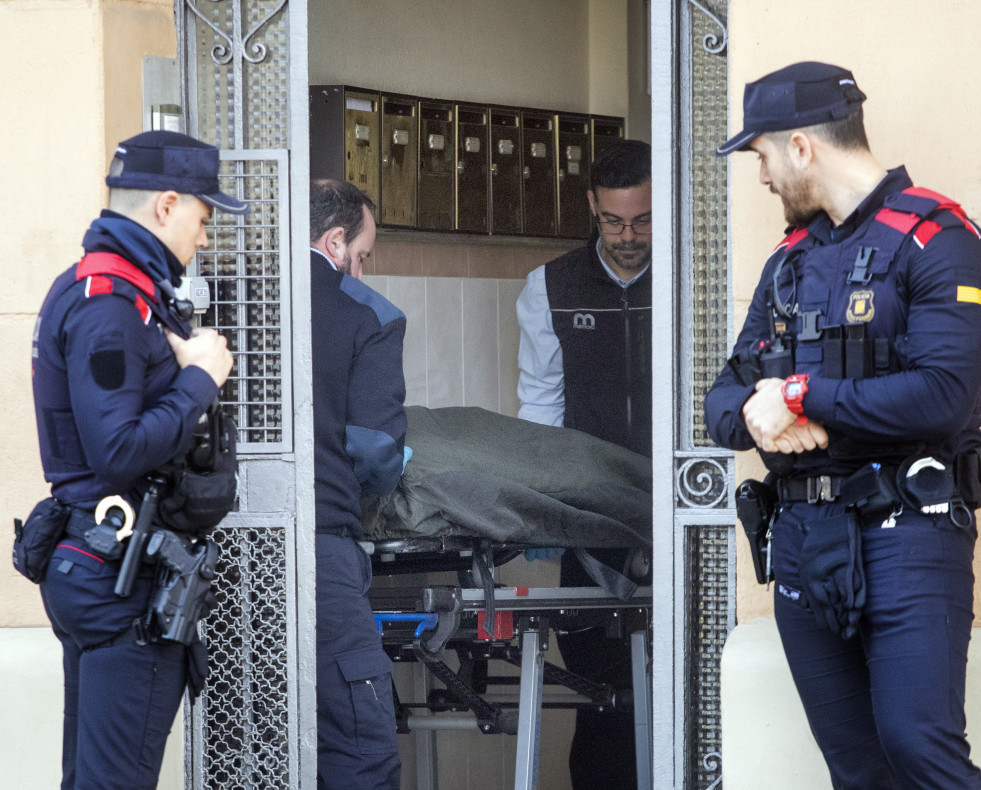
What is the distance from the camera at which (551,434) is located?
425 cm

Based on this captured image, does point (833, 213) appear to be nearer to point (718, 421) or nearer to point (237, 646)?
point (718, 421)

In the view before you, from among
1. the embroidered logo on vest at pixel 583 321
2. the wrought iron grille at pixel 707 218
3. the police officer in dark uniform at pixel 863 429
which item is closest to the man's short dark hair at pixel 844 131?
the police officer in dark uniform at pixel 863 429

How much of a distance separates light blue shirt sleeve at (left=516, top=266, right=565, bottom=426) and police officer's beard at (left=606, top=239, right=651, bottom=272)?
1.09 ft

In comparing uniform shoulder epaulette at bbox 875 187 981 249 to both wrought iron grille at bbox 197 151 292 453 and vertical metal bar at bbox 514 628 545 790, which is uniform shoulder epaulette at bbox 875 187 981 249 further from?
vertical metal bar at bbox 514 628 545 790

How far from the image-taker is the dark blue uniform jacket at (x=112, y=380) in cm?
233

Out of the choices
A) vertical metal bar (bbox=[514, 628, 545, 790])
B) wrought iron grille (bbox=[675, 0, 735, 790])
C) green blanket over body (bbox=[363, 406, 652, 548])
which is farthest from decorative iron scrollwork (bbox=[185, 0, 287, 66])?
vertical metal bar (bbox=[514, 628, 545, 790])

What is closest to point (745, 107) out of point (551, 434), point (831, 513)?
point (831, 513)

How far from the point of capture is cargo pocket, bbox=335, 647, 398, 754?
3.50 metres

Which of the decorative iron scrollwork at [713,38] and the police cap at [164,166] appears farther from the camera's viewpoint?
the decorative iron scrollwork at [713,38]

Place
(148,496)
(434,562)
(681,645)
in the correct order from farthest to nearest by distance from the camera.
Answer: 1. (434,562)
2. (681,645)
3. (148,496)

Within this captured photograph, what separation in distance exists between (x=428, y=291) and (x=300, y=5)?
1921 millimetres

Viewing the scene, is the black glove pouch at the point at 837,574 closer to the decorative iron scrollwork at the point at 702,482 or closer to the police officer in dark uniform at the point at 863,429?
the police officer in dark uniform at the point at 863,429

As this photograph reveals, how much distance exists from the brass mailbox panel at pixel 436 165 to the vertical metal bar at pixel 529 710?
2.00 m

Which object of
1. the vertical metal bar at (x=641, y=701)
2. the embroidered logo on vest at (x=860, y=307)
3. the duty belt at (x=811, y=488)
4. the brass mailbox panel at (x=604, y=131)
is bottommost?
the vertical metal bar at (x=641, y=701)
